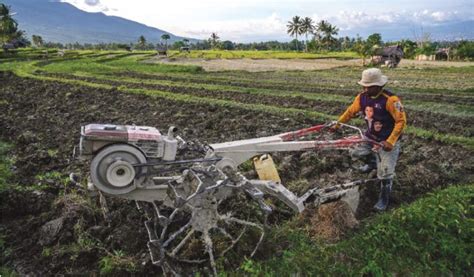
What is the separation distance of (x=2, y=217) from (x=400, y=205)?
4688mm

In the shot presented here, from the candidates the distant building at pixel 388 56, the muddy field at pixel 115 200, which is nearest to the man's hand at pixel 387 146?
the muddy field at pixel 115 200

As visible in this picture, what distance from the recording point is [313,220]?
4.64 metres

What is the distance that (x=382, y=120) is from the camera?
5.26 m

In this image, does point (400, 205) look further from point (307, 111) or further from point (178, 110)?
point (178, 110)

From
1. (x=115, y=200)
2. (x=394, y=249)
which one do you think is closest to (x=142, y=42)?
(x=115, y=200)

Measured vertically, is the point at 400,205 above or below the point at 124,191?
below

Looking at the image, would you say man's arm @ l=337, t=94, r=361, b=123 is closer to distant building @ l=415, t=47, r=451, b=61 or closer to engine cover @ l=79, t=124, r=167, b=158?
engine cover @ l=79, t=124, r=167, b=158

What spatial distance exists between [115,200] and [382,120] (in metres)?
3.30


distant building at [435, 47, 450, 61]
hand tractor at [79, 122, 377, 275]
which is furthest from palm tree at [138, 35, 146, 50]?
hand tractor at [79, 122, 377, 275]

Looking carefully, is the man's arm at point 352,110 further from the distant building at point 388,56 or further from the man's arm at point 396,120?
the distant building at point 388,56

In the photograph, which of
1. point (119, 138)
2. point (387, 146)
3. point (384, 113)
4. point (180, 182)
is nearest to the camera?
point (119, 138)

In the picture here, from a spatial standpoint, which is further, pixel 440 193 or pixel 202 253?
pixel 440 193

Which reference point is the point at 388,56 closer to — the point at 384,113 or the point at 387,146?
the point at 384,113

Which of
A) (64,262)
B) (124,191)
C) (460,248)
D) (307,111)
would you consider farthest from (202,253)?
(307,111)
